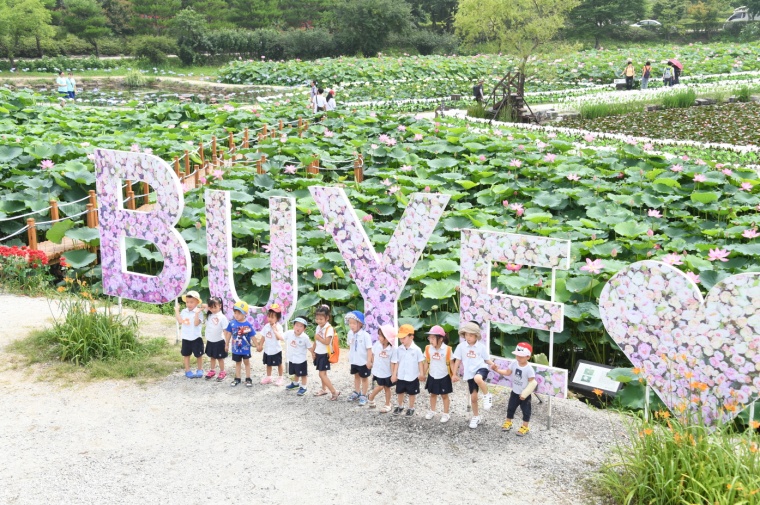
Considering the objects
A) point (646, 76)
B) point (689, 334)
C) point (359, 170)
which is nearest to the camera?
point (689, 334)

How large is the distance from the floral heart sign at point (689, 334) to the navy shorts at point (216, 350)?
302 cm

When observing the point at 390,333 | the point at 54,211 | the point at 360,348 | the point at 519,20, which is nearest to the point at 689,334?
the point at 390,333

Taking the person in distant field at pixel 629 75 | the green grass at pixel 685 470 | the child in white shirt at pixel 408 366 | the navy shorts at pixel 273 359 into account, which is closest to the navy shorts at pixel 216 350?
the navy shorts at pixel 273 359

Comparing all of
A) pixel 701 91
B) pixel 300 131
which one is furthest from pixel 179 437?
pixel 701 91

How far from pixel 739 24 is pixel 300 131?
146 ft

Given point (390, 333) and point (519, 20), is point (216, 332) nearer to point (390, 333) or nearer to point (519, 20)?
point (390, 333)

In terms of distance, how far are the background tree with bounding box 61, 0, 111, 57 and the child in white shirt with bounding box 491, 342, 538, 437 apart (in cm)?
4236

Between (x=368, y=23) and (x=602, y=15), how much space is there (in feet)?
54.0

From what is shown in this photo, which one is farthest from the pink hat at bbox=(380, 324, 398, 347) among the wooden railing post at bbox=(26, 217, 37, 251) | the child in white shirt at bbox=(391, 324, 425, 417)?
the wooden railing post at bbox=(26, 217, 37, 251)

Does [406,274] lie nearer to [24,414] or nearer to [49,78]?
[24,414]

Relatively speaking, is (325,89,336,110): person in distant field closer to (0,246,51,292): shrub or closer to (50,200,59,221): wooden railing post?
(50,200,59,221): wooden railing post

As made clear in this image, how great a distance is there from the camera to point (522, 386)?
5.75 meters

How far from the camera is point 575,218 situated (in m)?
10.9

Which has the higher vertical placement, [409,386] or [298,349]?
[298,349]
